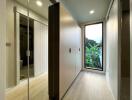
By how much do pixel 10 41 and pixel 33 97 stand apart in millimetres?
1331

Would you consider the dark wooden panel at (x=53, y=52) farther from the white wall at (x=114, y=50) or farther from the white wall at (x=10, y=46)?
the white wall at (x=114, y=50)

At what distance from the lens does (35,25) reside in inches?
93.0

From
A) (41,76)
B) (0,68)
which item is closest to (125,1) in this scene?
(0,68)

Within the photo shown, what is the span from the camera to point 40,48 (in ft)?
8.32

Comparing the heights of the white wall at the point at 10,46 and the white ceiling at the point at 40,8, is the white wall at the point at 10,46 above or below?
below

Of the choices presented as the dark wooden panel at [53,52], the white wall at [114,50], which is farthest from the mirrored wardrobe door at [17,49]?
the white wall at [114,50]

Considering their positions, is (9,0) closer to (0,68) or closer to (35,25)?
(35,25)

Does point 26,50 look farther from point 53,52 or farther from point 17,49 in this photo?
point 53,52

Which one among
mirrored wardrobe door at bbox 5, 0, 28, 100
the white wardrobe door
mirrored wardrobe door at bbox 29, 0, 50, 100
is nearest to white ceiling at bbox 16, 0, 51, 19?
mirrored wardrobe door at bbox 29, 0, 50, 100

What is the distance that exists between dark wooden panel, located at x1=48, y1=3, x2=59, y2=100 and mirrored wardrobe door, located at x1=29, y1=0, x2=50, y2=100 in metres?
0.23

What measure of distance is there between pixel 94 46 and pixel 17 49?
3.85m

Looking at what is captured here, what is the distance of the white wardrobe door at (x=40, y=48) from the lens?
96.0 inches


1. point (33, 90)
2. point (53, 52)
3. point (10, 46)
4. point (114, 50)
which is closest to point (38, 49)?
point (53, 52)

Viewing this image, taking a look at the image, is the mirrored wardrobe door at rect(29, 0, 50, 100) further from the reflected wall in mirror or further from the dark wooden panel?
the dark wooden panel
